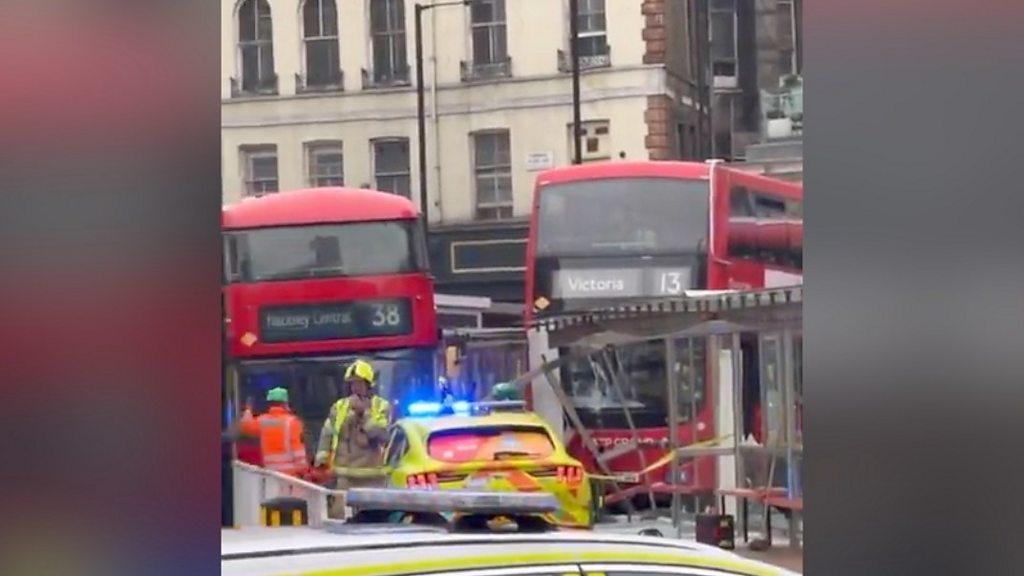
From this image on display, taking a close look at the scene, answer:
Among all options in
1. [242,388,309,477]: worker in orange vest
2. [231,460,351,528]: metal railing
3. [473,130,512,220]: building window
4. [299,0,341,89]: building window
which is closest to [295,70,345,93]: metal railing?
[299,0,341,89]: building window

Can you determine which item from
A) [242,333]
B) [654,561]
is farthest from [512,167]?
[654,561]

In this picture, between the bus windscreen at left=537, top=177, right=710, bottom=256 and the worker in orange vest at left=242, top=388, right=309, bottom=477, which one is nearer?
the worker in orange vest at left=242, top=388, right=309, bottom=477

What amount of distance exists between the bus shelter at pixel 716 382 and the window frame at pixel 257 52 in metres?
Result: 0.53

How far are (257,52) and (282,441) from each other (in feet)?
1.86

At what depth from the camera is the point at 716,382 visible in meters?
2.55

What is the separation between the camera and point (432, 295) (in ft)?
8.05

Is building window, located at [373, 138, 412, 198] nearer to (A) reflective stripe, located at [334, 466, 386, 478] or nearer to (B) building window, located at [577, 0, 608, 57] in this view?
(B) building window, located at [577, 0, 608, 57]

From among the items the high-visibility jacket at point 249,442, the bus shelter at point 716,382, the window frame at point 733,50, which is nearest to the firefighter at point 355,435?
the high-visibility jacket at point 249,442

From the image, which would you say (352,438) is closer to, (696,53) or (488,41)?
(488,41)

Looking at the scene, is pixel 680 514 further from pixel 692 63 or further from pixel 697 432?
pixel 692 63

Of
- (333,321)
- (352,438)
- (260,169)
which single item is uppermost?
(260,169)

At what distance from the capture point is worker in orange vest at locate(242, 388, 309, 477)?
2.31 meters

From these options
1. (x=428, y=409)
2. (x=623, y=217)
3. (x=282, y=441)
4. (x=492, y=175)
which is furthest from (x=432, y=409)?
(x=623, y=217)
